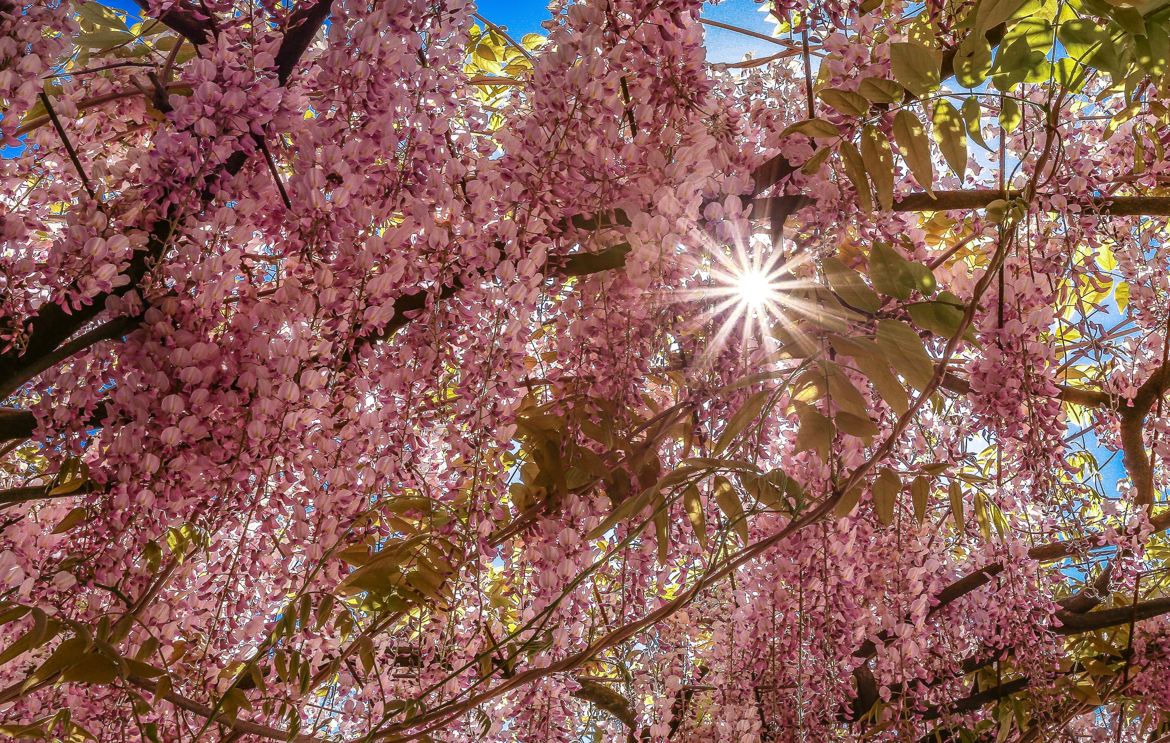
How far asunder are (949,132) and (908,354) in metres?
0.29

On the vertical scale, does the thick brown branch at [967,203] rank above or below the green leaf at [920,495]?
above

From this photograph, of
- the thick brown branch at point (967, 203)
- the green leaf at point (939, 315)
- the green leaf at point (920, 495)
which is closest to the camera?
the green leaf at point (939, 315)

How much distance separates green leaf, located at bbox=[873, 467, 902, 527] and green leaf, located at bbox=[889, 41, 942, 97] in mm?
442

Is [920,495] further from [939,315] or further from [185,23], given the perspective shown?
[185,23]

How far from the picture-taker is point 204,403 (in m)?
1.09


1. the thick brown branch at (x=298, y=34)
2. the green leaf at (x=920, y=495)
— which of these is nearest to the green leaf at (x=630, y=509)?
the green leaf at (x=920, y=495)

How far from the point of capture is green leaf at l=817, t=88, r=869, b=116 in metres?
0.97

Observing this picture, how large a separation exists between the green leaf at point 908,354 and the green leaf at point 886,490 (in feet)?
0.76

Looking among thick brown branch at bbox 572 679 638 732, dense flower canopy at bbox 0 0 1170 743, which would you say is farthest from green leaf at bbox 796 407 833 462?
thick brown branch at bbox 572 679 638 732

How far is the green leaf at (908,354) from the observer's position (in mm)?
792

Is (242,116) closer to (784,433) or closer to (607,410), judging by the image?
(607,410)

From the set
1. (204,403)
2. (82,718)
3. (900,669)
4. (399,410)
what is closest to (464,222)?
(399,410)

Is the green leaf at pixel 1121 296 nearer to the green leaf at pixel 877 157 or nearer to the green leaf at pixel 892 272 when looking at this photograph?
the green leaf at pixel 877 157

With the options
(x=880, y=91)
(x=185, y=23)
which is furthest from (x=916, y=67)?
(x=185, y=23)
